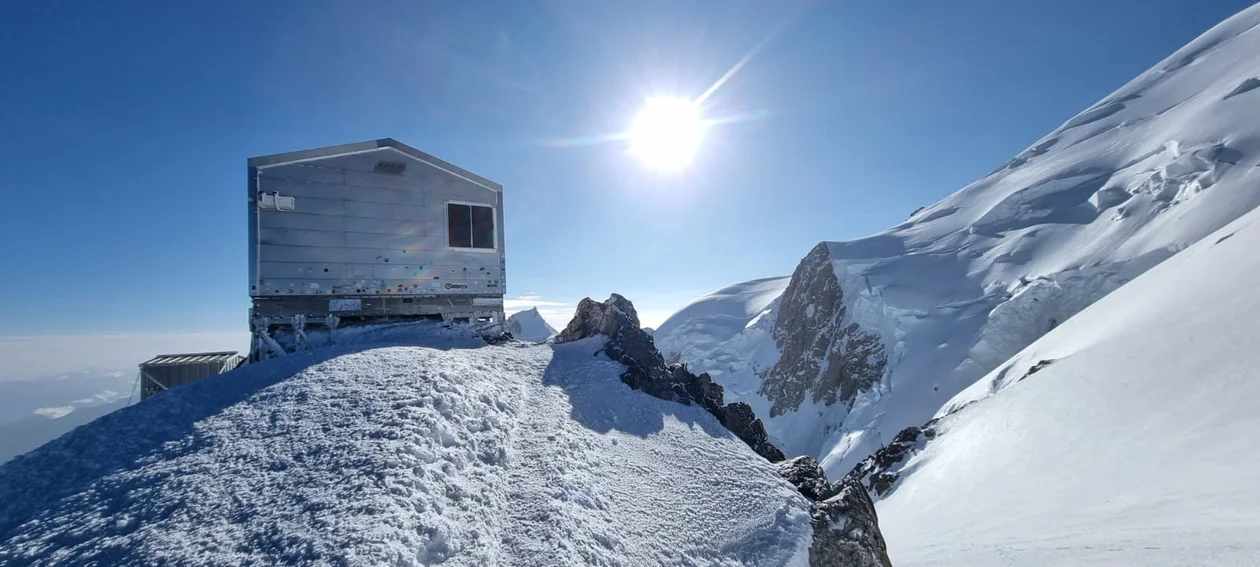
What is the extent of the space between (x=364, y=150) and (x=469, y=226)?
2813 millimetres

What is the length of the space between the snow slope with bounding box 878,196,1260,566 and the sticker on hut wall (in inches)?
520

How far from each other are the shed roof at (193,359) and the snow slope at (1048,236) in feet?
120

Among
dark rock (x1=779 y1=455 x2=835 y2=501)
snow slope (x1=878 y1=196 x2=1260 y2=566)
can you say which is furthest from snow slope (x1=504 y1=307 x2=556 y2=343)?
dark rock (x1=779 y1=455 x2=835 y2=501)

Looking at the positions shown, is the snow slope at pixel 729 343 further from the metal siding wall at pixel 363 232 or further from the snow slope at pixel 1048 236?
the metal siding wall at pixel 363 232

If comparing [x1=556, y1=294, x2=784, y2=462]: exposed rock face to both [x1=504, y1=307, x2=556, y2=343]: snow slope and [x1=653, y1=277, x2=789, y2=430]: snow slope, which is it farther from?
[x1=504, y1=307, x2=556, y2=343]: snow slope

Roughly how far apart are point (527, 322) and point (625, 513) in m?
94.9

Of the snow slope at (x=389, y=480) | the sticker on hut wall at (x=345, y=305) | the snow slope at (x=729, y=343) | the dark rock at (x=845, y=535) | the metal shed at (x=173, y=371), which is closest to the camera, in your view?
the snow slope at (x=389, y=480)

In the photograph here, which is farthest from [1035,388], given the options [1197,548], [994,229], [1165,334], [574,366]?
[994,229]

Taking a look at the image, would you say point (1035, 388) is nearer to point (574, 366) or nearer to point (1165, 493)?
point (1165, 493)

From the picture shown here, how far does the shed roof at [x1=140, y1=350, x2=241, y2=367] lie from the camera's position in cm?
1185

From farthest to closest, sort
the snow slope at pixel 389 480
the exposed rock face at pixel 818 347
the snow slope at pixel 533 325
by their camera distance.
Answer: the snow slope at pixel 533 325 → the exposed rock face at pixel 818 347 → the snow slope at pixel 389 480

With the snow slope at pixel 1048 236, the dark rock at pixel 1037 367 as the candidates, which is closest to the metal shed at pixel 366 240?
the dark rock at pixel 1037 367

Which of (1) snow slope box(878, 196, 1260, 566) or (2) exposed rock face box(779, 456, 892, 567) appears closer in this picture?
(2) exposed rock face box(779, 456, 892, 567)

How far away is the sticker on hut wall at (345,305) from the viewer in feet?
36.2
